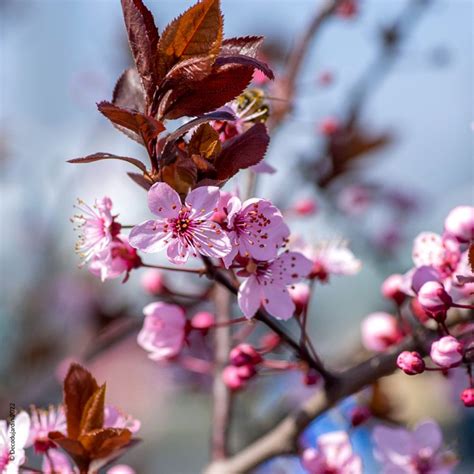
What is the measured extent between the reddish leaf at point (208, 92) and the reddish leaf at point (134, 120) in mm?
40

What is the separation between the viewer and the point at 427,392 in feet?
8.18

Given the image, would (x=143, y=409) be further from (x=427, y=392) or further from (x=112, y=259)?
(x=112, y=259)

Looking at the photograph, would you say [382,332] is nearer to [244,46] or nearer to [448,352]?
[448,352]

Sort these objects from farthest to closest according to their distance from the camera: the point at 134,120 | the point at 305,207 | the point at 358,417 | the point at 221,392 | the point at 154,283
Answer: the point at 305,207 → the point at 221,392 → the point at 154,283 → the point at 358,417 → the point at 134,120

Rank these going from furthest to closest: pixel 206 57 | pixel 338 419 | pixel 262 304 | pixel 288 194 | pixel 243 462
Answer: pixel 288 194 < pixel 338 419 < pixel 243 462 < pixel 262 304 < pixel 206 57

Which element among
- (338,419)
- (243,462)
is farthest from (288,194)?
(243,462)

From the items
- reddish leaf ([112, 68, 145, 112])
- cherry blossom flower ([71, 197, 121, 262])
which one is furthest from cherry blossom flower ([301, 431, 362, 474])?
reddish leaf ([112, 68, 145, 112])

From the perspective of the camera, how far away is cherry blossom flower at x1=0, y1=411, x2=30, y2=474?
2.80 ft

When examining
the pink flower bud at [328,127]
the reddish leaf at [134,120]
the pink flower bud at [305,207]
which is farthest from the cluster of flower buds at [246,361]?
the pink flower bud at [328,127]

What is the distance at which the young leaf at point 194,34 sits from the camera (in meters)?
0.77

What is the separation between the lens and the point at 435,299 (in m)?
0.85

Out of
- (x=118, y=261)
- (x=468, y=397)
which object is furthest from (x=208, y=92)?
(x=468, y=397)

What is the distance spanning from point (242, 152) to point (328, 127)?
4.57 ft

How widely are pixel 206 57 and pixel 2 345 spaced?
2546mm
